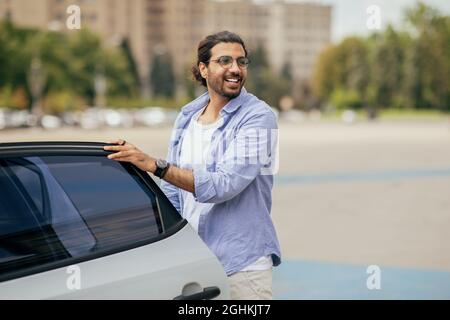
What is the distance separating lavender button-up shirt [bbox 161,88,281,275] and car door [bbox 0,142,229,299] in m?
0.19

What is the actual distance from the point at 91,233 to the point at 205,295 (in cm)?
42

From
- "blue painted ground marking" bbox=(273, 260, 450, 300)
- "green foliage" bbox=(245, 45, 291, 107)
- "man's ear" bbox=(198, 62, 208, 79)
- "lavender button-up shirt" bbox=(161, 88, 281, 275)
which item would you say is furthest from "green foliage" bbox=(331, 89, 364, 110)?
"lavender button-up shirt" bbox=(161, 88, 281, 275)

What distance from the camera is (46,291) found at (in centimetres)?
236

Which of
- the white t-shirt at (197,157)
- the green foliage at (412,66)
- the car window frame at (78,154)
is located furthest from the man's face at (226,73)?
the green foliage at (412,66)

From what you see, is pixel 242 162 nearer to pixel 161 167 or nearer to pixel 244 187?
pixel 244 187

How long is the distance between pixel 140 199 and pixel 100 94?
8384 centimetres

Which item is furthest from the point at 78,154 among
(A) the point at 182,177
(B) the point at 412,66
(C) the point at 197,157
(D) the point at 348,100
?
(D) the point at 348,100

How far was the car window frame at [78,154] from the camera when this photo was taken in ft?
7.98

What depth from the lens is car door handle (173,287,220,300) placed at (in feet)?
8.63

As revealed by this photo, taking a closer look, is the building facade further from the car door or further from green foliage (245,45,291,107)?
the car door

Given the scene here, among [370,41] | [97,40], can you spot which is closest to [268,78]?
[370,41]

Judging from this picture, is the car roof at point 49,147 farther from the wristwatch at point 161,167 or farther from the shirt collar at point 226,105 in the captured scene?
the shirt collar at point 226,105

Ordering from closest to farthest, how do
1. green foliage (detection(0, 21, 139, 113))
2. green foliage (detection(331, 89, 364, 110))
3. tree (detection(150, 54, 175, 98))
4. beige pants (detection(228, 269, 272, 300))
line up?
beige pants (detection(228, 269, 272, 300)) → green foliage (detection(0, 21, 139, 113)) → green foliage (detection(331, 89, 364, 110)) → tree (detection(150, 54, 175, 98))
